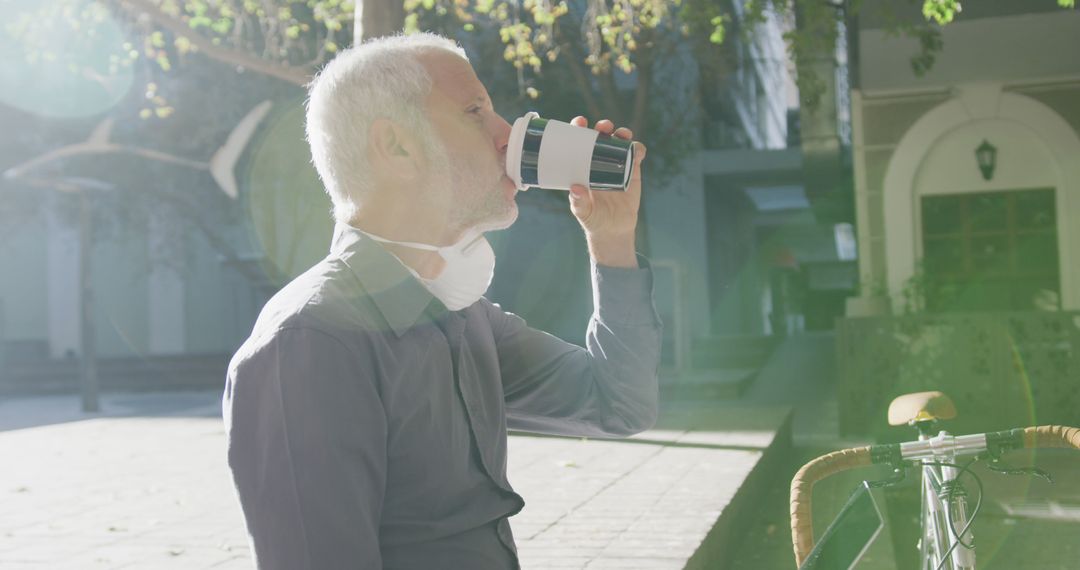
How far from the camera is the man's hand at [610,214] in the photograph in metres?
1.99

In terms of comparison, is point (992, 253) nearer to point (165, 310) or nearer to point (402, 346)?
point (402, 346)

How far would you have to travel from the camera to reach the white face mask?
1.91 metres

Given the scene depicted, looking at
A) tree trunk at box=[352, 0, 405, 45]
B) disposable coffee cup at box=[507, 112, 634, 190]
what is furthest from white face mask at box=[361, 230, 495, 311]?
tree trunk at box=[352, 0, 405, 45]

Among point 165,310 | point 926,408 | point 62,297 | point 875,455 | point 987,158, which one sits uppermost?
point 875,455

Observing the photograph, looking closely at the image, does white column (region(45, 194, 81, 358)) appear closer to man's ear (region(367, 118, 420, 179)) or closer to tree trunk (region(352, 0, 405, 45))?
tree trunk (region(352, 0, 405, 45))

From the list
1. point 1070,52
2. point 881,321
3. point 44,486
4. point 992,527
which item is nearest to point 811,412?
point 881,321

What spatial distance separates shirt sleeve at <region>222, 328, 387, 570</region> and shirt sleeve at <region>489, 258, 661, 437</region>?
0.66 metres

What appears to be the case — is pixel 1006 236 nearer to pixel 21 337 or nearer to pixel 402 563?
pixel 402 563

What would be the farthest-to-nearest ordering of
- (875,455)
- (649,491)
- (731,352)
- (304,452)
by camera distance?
(731,352)
(649,491)
(875,455)
(304,452)

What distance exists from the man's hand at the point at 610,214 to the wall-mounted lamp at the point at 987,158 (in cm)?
1276

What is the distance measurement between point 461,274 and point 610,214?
0.98ft

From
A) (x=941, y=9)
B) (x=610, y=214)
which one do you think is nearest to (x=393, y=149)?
(x=610, y=214)

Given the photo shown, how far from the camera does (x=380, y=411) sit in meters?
1.58

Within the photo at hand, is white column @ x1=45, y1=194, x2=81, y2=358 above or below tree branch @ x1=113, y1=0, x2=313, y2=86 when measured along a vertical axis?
below
